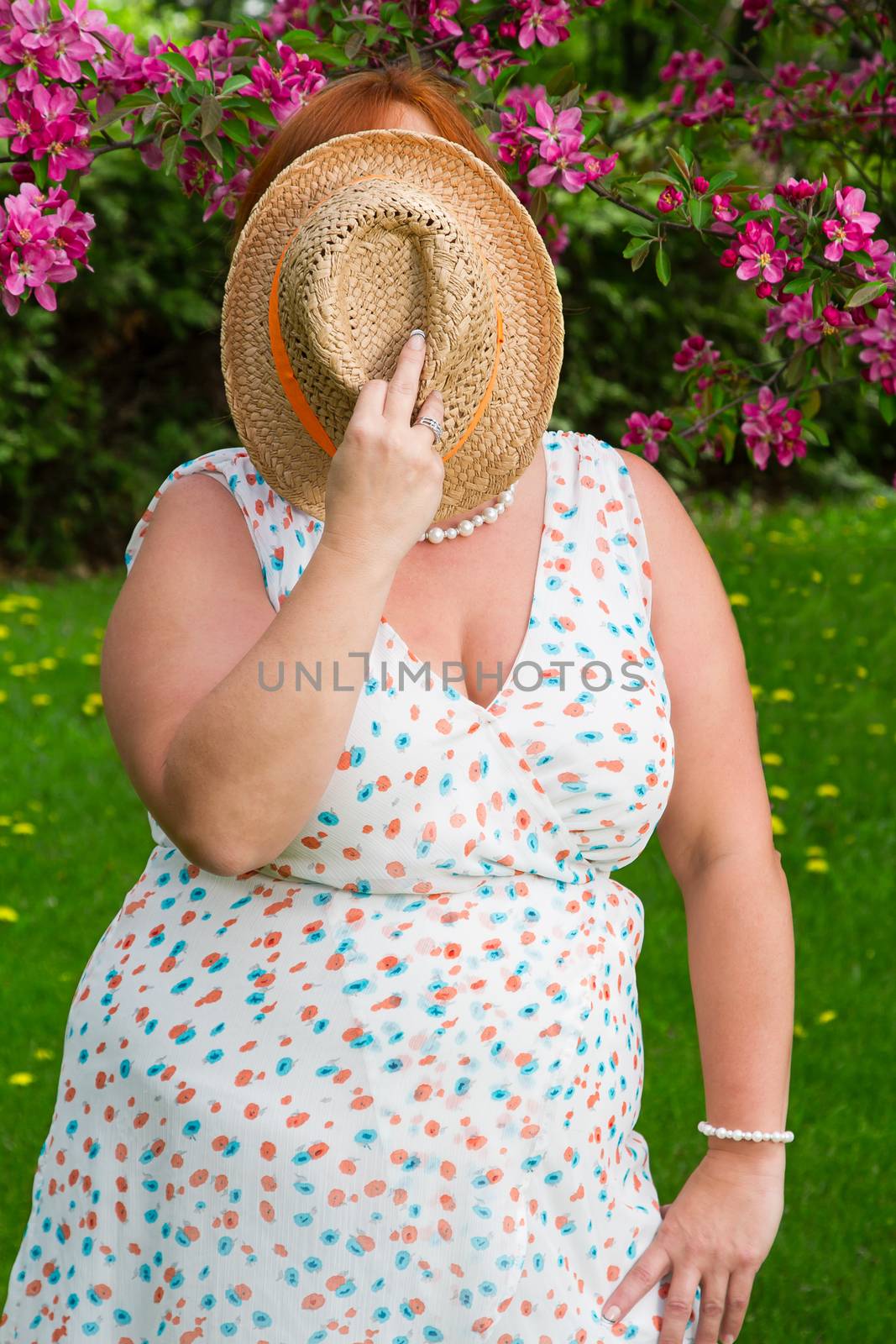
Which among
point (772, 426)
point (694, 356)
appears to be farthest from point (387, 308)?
point (694, 356)

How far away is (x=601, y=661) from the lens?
1.66 meters

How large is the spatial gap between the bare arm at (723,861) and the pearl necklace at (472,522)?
196 mm

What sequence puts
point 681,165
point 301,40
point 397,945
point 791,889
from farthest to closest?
1. point 791,889
2. point 301,40
3. point 681,165
4. point 397,945

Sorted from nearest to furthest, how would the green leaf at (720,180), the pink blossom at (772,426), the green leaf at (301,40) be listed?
the green leaf at (720,180) → the green leaf at (301,40) → the pink blossom at (772,426)

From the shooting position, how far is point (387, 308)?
1.48m

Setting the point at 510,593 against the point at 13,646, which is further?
the point at 13,646

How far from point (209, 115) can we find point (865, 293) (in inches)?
39.9

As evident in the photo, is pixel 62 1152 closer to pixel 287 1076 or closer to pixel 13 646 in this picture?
pixel 287 1076

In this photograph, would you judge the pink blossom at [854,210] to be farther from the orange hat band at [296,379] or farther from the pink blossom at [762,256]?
the orange hat band at [296,379]

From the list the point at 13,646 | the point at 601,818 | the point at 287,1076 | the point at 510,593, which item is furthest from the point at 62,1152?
the point at 13,646

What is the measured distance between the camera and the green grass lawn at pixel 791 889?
3.29 m

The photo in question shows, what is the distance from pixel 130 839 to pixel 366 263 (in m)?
3.80

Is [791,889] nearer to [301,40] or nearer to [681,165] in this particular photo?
[681,165]

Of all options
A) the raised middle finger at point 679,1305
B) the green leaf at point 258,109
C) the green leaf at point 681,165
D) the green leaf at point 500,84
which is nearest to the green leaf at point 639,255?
the green leaf at point 681,165
